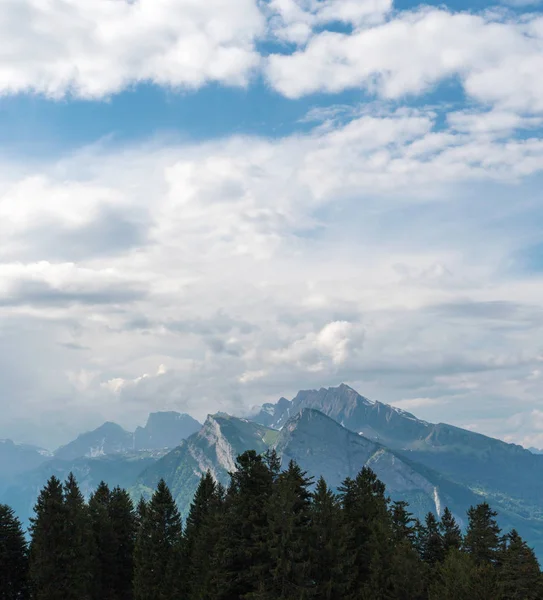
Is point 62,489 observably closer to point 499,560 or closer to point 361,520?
point 361,520

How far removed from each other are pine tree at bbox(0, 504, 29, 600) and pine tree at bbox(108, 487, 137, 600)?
13.6m

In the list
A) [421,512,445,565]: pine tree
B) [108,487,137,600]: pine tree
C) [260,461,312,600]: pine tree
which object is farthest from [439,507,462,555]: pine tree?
[108,487,137,600]: pine tree

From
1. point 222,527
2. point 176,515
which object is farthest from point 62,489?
point 222,527

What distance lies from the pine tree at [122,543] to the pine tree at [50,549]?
17.2 m

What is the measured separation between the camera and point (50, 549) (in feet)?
307

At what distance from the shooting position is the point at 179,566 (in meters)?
98.7

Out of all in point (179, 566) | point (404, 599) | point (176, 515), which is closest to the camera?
point (404, 599)

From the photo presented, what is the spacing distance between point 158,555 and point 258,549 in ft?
88.6

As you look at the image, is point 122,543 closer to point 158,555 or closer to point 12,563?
point 12,563

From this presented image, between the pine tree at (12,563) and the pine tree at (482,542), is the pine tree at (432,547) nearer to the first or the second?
the pine tree at (482,542)

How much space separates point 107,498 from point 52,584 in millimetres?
29592

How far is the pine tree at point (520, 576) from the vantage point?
93.4 meters

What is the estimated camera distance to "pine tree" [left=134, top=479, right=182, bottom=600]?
9600cm

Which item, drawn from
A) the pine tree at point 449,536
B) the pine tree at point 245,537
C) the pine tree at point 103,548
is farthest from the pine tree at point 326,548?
the pine tree at point 103,548
